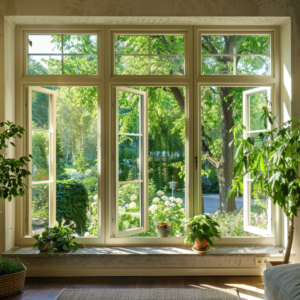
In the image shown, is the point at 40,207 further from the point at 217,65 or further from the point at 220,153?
the point at 217,65

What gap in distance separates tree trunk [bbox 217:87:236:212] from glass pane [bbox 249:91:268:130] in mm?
299

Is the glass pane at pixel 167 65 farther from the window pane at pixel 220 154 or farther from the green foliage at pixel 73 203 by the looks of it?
the green foliage at pixel 73 203

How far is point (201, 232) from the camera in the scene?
3.37m

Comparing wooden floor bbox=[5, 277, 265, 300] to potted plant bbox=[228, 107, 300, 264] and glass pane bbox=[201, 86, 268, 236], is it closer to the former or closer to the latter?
potted plant bbox=[228, 107, 300, 264]

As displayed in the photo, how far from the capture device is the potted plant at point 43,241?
347 cm

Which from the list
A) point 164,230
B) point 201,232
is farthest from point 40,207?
point 201,232

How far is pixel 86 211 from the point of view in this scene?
4.29 metres

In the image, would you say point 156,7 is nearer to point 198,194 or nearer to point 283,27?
point 283,27

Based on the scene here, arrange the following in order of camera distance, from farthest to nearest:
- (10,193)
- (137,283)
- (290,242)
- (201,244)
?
(201,244) < (137,283) < (290,242) < (10,193)

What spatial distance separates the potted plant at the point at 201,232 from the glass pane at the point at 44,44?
256 centimetres

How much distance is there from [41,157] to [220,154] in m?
2.24

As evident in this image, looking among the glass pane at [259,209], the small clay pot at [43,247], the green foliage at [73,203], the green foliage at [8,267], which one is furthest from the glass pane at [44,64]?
the glass pane at [259,209]

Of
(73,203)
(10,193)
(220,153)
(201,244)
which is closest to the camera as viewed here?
(10,193)

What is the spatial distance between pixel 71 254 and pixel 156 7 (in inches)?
113
